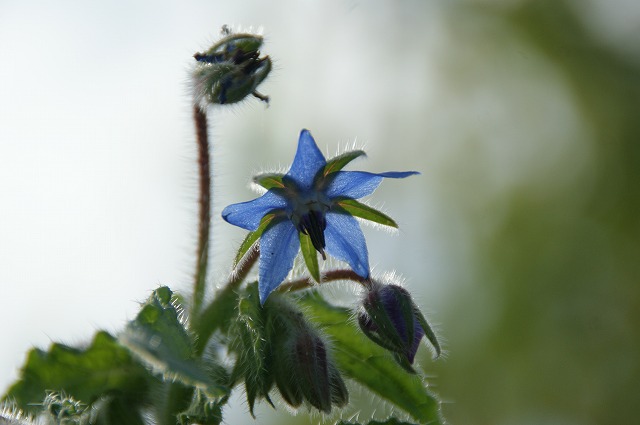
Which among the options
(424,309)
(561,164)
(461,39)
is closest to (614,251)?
(561,164)

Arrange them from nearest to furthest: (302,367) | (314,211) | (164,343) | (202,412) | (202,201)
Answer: (164,343)
(202,412)
(302,367)
(314,211)
(202,201)

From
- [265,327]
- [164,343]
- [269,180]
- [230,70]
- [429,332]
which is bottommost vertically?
[164,343]

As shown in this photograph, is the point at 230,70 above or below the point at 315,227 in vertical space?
above

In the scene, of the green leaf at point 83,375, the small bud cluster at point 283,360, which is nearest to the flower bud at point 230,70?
the small bud cluster at point 283,360

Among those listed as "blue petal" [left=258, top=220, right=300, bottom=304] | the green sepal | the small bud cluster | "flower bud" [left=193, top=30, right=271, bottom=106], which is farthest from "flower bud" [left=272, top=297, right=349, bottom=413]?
"flower bud" [left=193, top=30, right=271, bottom=106]

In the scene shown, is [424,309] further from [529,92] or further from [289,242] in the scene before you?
[529,92]

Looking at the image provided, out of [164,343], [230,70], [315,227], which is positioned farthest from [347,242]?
[164,343]

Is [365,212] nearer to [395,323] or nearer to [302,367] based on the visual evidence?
[395,323]

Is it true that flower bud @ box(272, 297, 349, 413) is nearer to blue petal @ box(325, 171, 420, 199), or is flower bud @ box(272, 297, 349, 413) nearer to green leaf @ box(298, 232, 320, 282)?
green leaf @ box(298, 232, 320, 282)
